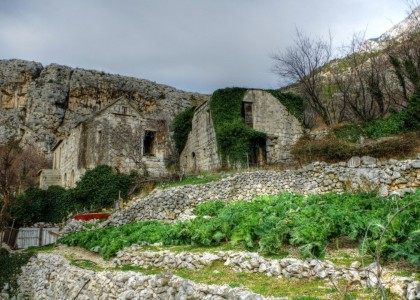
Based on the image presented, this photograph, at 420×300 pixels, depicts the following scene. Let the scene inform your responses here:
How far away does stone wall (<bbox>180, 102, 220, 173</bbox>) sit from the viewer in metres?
29.0

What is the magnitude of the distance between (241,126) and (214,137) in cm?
269

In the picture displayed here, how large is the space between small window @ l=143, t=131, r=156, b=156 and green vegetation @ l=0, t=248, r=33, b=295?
15971mm

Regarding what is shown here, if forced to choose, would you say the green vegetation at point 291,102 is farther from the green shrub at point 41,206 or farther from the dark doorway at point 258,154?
the green shrub at point 41,206

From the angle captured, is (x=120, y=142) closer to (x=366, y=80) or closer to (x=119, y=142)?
(x=119, y=142)

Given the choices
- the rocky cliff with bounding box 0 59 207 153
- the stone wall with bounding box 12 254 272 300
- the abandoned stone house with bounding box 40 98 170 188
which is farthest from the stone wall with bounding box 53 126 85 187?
the rocky cliff with bounding box 0 59 207 153

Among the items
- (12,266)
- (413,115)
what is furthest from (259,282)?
(413,115)

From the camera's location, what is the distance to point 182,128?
35531 mm

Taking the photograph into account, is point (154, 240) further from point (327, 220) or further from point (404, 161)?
point (404, 161)

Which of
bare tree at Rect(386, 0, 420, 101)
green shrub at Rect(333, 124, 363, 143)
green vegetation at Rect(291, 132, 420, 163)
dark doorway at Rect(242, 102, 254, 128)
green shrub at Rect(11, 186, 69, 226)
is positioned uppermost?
bare tree at Rect(386, 0, 420, 101)

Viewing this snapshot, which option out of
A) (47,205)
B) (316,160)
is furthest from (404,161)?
(47,205)

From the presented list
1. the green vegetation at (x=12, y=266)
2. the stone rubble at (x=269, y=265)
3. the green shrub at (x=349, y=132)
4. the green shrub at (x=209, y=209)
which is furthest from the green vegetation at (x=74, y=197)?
the green shrub at (x=349, y=132)

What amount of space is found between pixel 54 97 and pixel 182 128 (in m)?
31.6

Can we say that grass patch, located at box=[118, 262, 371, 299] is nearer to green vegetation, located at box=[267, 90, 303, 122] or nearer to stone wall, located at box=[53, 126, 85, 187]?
green vegetation, located at box=[267, 90, 303, 122]

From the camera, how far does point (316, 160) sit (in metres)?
19.9
